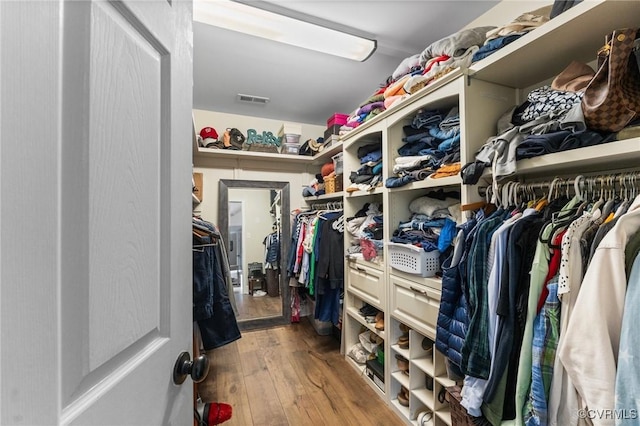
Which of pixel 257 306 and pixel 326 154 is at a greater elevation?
pixel 326 154

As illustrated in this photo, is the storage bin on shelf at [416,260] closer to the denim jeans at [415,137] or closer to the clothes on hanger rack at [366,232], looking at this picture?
the clothes on hanger rack at [366,232]

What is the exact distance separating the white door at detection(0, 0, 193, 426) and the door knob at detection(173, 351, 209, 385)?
0.07 ft

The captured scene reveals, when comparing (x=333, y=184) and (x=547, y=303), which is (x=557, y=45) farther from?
(x=333, y=184)

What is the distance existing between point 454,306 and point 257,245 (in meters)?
2.41

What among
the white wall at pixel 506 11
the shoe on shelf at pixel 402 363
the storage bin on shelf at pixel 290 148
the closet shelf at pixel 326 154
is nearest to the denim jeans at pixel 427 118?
the white wall at pixel 506 11

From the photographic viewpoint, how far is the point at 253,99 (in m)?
2.66

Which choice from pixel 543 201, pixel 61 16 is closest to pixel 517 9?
pixel 543 201

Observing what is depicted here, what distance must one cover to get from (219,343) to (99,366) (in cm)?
126

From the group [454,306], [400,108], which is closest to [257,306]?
[454,306]

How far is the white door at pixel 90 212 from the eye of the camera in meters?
0.30

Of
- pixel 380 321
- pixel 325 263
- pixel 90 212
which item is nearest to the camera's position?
pixel 90 212

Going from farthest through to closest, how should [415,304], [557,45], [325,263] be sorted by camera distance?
[325,263] < [415,304] < [557,45]

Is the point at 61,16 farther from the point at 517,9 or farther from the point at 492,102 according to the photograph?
the point at 517,9

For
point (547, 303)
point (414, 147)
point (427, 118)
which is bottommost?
point (547, 303)
